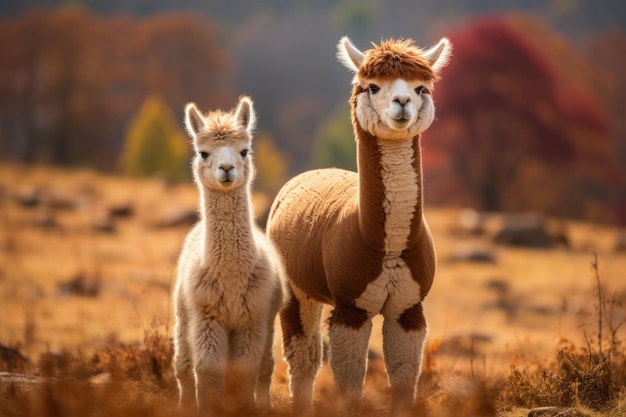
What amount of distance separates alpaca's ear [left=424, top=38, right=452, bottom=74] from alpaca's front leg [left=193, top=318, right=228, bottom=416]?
96.1 inches

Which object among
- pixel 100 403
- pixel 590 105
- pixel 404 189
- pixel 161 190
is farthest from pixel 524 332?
pixel 590 105

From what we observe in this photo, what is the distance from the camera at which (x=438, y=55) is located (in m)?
7.12

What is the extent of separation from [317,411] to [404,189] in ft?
Result: 5.62

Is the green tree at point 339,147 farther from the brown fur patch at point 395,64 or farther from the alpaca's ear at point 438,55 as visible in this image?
the brown fur patch at point 395,64

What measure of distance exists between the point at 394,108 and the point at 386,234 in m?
0.88

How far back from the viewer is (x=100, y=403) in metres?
5.91

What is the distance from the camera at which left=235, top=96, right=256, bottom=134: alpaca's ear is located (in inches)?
283

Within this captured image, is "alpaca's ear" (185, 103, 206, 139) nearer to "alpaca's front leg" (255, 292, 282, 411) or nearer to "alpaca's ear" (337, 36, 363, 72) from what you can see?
"alpaca's ear" (337, 36, 363, 72)

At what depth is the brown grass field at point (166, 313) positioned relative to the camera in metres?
7.05

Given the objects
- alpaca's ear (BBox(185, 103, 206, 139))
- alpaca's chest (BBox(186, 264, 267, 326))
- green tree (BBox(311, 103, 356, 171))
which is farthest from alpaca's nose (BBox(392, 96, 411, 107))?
green tree (BBox(311, 103, 356, 171))

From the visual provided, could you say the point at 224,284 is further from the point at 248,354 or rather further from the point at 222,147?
the point at 222,147

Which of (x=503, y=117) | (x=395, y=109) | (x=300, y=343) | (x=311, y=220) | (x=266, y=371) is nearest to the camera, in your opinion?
(x=395, y=109)

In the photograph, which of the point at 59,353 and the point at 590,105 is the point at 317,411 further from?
the point at 590,105

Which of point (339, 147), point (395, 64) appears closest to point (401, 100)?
point (395, 64)
